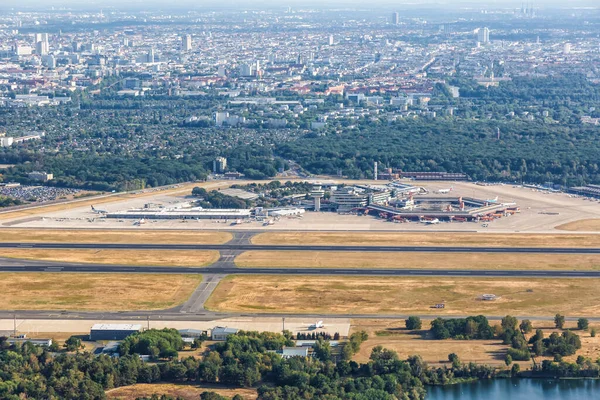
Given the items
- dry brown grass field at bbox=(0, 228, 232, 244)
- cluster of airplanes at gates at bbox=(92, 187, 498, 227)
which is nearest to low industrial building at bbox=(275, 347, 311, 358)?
dry brown grass field at bbox=(0, 228, 232, 244)

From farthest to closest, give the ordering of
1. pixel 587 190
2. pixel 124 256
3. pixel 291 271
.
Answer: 1. pixel 587 190
2. pixel 124 256
3. pixel 291 271

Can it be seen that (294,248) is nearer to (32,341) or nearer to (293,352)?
(293,352)

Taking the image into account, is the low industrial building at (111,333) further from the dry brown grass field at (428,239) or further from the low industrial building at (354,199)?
the low industrial building at (354,199)

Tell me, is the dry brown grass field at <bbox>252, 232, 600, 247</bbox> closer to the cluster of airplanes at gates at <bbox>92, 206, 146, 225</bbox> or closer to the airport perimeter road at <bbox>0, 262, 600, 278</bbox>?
the airport perimeter road at <bbox>0, 262, 600, 278</bbox>

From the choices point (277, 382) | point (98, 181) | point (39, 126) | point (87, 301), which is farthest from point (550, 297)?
point (39, 126)

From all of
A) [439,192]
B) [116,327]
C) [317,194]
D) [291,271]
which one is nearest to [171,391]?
[116,327]

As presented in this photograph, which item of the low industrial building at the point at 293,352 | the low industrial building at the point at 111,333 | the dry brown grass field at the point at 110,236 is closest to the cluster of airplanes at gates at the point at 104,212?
the dry brown grass field at the point at 110,236
